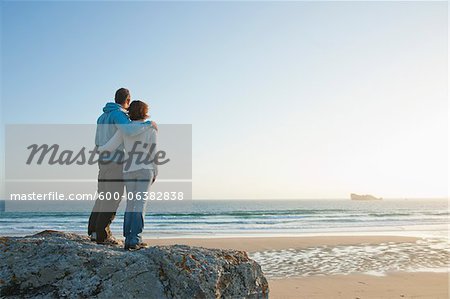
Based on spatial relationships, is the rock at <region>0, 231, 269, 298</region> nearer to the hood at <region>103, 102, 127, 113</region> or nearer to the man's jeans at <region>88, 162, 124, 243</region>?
the man's jeans at <region>88, 162, 124, 243</region>

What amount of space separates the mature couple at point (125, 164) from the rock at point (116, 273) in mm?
737

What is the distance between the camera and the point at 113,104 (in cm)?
492

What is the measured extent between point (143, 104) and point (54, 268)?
2048mm

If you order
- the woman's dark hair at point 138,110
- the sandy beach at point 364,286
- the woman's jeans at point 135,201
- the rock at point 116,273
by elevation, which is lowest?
the sandy beach at point 364,286

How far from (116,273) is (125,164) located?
146cm

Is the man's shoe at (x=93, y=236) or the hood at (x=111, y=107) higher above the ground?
the hood at (x=111, y=107)

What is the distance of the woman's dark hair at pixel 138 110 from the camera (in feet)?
15.4

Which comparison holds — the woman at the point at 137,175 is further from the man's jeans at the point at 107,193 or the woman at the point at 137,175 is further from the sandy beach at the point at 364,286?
the sandy beach at the point at 364,286

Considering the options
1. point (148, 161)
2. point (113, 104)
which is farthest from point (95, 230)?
point (113, 104)

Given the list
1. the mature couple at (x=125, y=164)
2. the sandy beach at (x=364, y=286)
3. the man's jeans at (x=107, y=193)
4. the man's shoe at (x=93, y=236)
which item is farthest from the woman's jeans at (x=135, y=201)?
the sandy beach at (x=364, y=286)

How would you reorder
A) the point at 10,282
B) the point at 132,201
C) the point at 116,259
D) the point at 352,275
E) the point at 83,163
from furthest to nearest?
1. the point at 352,275
2. the point at 83,163
3. the point at 132,201
4. the point at 116,259
5. the point at 10,282

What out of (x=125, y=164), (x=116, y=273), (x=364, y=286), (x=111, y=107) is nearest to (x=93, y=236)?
(x=125, y=164)

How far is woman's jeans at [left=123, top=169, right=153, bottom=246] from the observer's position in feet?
14.6

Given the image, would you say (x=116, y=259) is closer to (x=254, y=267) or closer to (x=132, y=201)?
(x=132, y=201)
